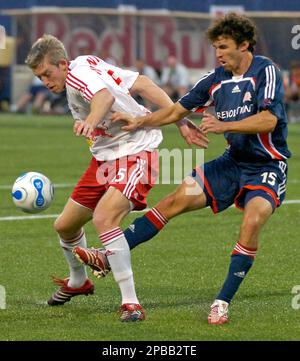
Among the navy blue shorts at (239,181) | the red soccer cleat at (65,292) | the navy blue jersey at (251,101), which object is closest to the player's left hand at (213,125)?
the navy blue jersey at (251,101)

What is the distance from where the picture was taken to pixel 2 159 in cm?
2156

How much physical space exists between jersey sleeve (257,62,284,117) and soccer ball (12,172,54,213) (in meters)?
1.93

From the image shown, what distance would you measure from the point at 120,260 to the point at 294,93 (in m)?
24.9

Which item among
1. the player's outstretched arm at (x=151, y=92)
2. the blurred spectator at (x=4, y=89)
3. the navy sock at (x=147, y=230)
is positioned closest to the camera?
the navy sock at (x=147, y=230)

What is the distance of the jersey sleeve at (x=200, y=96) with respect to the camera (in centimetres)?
873

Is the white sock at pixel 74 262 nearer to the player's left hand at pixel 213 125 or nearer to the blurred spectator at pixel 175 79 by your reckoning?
the player's left hand at pixel 213 125

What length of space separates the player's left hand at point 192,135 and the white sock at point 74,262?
1154mm

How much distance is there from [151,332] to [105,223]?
98cm

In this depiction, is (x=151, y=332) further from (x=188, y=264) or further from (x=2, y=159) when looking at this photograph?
(x=2, y=159)

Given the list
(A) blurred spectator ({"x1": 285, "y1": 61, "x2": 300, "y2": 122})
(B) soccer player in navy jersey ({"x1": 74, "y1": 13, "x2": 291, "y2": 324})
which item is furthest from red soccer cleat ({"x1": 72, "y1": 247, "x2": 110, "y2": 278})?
(A) blurred spectator ({"x1": 285, "y1": 61, "x2": 300, "y2": 122})

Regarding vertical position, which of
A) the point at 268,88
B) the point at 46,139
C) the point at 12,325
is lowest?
the point at 46,139

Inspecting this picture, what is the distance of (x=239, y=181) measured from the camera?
28.5 feet

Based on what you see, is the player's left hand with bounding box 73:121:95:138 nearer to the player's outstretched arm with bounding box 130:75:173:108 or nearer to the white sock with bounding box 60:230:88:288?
the player's outstretched arm with bounding box 130:75:173:108
